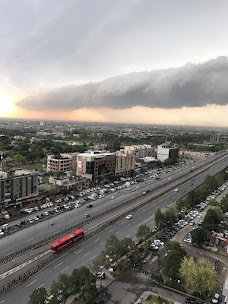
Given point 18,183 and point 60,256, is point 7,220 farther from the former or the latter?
point 60,256

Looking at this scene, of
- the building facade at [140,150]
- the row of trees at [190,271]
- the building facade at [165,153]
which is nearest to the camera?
the row of trees at [190,271]

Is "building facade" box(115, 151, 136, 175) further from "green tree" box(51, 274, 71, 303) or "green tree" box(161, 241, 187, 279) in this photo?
"green tree" box(51, 274, 71, 303)

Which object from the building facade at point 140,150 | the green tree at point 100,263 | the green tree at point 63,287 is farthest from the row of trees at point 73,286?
Answer: the building facade at point 140,150

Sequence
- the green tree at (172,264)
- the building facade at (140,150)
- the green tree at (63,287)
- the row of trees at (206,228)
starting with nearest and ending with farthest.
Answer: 1. the green tree at (63,287)
2. the green tree at (172,264)
3. the row of trees at (206,228)
4. the building facade at (140,150)

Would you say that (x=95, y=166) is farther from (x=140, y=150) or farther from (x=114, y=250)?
(x=140, y=150)

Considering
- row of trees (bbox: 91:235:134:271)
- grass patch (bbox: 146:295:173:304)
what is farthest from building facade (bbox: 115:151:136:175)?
grass patch (bbox: 146:295:173:304)

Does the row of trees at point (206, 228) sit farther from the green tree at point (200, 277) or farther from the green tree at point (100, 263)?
the green tree at point (100, 263)

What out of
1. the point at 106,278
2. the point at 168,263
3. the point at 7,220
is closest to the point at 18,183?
the point at 7,220
